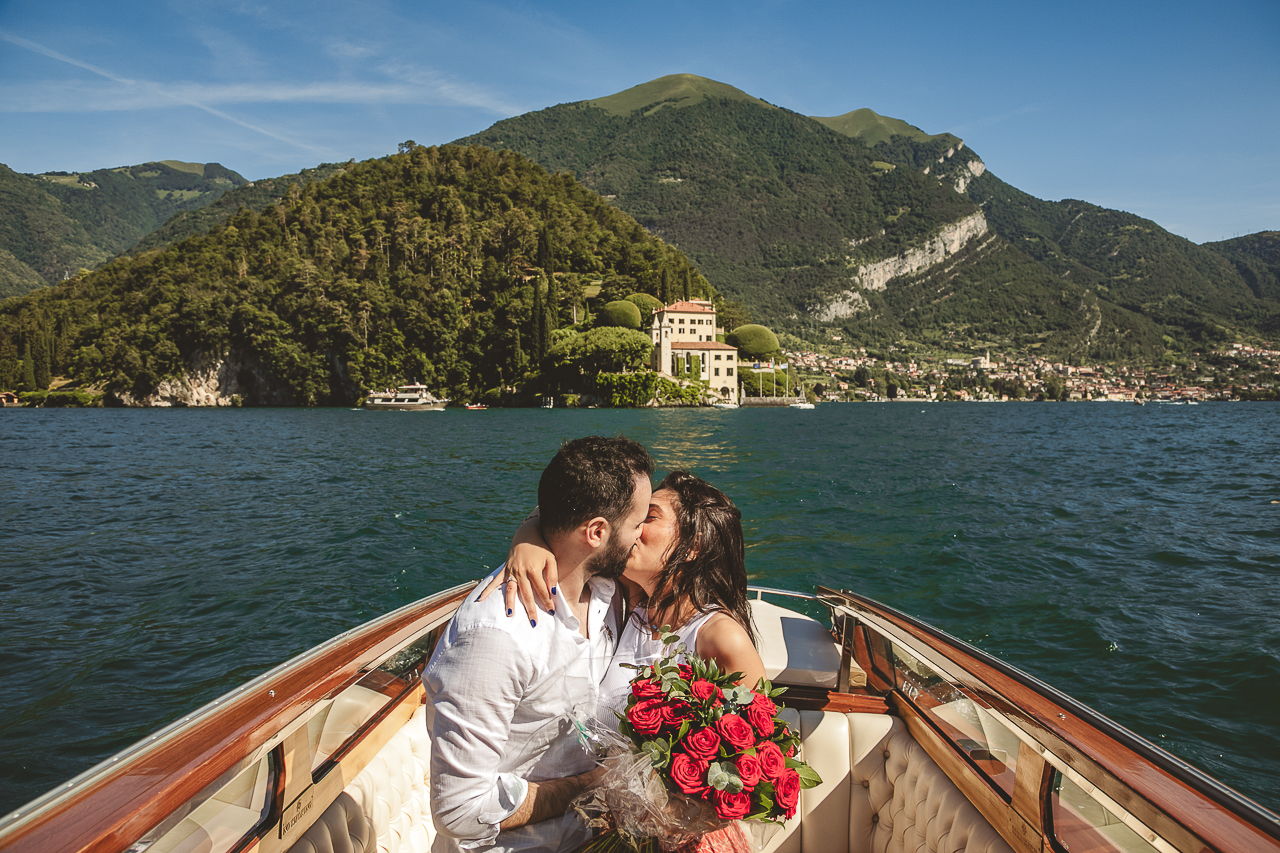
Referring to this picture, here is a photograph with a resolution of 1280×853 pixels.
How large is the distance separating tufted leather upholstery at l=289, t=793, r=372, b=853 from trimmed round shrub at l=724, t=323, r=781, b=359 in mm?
77551

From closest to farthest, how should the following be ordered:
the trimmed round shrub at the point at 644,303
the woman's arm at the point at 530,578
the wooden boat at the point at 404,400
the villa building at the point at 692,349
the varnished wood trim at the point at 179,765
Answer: the varnished wood trim at the point at 179,765 < the woman's arm at the point at 530,578 < the wooden boat at the point at 404,400 < the villa building at the point at 692,349 < the trimmed round shrub at the point at 644,303

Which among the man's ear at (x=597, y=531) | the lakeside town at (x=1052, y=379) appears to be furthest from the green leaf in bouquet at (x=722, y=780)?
the lakeside town at (x=1052, y=379)

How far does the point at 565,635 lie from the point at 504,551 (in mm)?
9672

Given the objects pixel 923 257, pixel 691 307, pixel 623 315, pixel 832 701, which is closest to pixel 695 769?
pixel 832 701

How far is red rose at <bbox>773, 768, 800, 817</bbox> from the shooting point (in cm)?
143

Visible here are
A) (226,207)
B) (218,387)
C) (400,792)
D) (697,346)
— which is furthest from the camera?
(226,207)

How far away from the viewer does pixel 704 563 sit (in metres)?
2.22

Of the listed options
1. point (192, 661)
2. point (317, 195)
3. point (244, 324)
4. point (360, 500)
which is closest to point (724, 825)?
point (192, 661)

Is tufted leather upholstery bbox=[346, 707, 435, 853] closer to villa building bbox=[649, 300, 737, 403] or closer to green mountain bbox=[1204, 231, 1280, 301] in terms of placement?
villa building bbox=[649, 300, 737, 403]

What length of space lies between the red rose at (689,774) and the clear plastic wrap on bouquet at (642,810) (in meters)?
0.05

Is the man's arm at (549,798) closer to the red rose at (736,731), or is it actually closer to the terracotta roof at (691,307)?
the red rose at (736,731)

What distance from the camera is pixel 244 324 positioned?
66.2m

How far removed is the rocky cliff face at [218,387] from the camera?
213 feet

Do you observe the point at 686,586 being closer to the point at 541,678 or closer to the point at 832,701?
the point at 541,678
